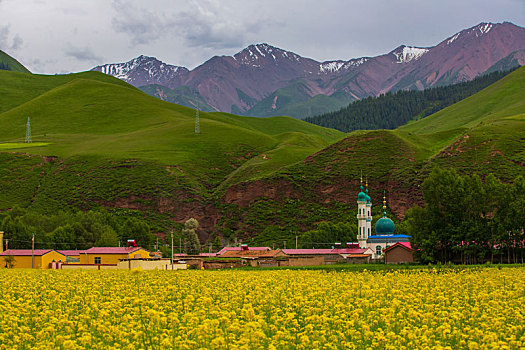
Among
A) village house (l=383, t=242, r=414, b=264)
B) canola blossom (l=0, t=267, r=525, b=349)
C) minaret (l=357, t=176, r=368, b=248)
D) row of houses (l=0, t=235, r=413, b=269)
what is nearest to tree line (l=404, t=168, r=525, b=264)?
village house (l=383, t=242, r=414, b=264)

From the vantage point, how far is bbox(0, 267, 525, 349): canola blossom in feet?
64.8

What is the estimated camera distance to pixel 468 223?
252ft

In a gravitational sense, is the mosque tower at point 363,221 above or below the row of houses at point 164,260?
above

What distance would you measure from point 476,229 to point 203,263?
107 ft

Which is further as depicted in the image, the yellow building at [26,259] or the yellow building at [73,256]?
the yellow building at [73,256]

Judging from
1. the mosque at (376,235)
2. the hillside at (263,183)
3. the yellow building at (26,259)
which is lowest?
the yellow building at (26,259)

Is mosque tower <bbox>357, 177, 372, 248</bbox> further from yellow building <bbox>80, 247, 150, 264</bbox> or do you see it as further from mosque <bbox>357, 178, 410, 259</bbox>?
yellow building <bbox>80, 247, 150, 264</bbox>

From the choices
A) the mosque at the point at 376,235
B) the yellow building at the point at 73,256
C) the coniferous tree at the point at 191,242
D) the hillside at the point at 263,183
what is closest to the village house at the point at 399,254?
the mosque at the point at 376,235

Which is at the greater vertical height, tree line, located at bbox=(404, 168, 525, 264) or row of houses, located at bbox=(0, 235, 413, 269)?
tree line, located at bbox=(404, 168, 525, 264)

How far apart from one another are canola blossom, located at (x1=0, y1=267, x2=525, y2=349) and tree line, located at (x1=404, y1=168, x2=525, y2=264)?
106 ft

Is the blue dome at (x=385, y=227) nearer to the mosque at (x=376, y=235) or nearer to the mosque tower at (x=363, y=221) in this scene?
the mosque at (x=376, y=235)

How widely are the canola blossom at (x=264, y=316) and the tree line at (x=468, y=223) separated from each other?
32.4 m

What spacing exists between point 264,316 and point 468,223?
57.3 metres

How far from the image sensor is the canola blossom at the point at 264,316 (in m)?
19.8
